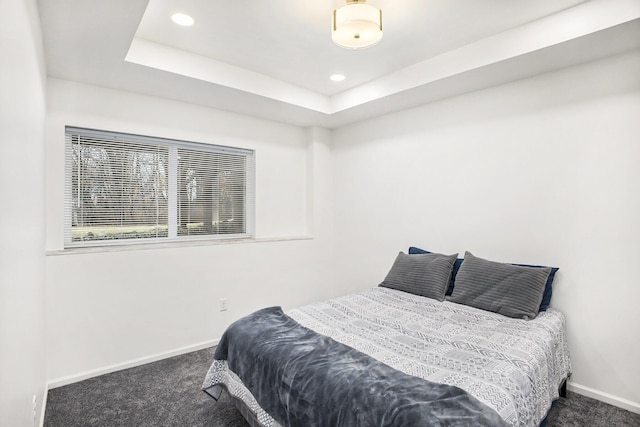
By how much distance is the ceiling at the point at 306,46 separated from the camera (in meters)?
2.15

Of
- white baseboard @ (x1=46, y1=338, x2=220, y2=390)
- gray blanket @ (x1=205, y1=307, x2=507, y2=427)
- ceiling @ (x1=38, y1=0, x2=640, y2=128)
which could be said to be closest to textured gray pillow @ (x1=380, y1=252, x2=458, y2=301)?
gray blanket @ (x1=205, y1=307, x2=507, y2=427)

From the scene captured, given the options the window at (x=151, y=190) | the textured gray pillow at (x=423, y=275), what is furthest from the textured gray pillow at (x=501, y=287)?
the window at (x=151, y=190)

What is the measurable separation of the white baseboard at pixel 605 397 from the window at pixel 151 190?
3.28 m

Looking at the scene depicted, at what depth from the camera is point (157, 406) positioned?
94.4 inches

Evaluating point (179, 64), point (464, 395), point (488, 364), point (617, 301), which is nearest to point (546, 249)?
point (617, 301)

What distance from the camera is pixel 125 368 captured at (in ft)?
9.73

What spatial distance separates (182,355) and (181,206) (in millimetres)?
1440

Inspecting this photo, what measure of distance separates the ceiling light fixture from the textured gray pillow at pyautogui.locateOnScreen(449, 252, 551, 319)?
191cm

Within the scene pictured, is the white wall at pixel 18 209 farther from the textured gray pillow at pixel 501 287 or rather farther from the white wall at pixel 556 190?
the white wall at pixel 556 190

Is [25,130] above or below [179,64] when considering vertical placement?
below

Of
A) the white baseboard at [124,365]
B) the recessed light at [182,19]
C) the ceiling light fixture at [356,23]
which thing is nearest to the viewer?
the ceiling light fixture at [356,23]

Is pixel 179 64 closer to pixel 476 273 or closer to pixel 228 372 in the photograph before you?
pixel 228 372

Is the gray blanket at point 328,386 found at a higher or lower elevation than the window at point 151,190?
lower

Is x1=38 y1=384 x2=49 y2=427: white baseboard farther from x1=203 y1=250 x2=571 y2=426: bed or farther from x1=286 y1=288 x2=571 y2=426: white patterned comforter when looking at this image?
x1=286 y1=288 x2=571 y2=426: white patterned comforter
